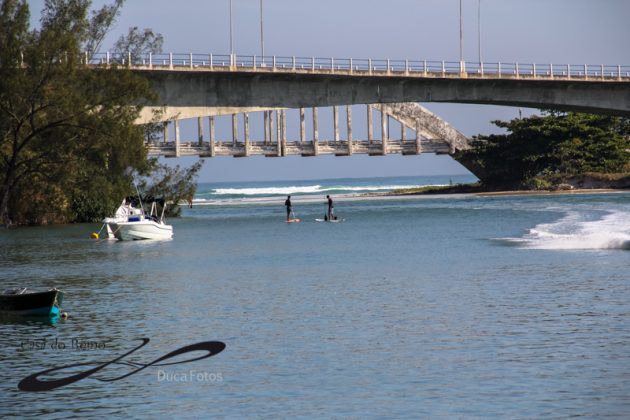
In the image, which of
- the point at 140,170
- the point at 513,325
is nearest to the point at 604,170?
the point at 140,170

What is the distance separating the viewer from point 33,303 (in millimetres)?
27078

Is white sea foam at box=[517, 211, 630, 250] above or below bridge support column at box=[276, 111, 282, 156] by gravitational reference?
below

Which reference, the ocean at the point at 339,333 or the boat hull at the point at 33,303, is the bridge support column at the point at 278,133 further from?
the boat hull at the point at 33,303

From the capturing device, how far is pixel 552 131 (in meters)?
129

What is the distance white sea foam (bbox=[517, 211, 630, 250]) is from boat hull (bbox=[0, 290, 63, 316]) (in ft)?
76.9

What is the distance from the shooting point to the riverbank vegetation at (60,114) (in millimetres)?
71688

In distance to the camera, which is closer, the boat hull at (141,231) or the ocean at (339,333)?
the ocean at (339,333)

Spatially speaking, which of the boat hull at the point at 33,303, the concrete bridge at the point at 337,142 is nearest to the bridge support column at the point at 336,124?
the concrete bridge at the point at 337,142

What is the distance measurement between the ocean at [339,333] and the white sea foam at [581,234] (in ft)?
0.83

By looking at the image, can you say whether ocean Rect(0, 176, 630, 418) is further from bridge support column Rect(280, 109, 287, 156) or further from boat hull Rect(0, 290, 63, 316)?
bridge support column Rect(280, 109, 287, 156)

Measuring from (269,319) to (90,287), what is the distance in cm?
1080

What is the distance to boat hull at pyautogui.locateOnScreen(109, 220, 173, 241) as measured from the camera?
62.1 m

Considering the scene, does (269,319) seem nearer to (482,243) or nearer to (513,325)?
(513,325)

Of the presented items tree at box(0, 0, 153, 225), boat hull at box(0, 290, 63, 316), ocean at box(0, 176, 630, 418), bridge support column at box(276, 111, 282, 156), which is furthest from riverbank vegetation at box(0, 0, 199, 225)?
boat hull at box(0, 290, 63, 316)
